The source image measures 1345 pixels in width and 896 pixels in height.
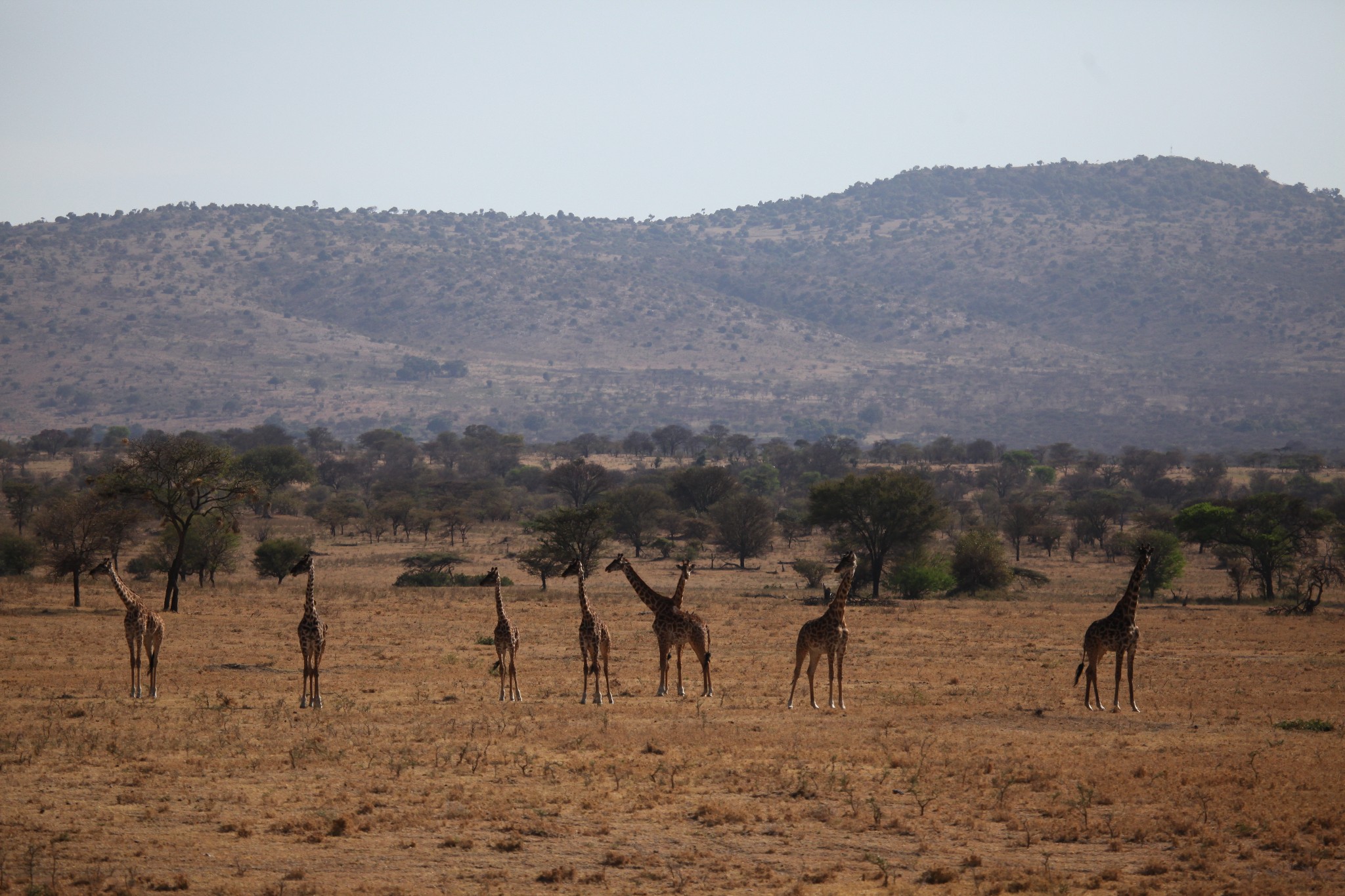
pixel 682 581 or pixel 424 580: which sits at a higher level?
pixel 682 581

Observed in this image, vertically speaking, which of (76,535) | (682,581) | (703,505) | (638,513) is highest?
(682,581)

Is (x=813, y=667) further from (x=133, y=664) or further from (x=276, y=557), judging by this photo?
(x=276, y=557)

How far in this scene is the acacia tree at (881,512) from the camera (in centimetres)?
5038

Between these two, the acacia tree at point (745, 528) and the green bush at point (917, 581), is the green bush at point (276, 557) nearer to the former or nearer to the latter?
the acacia tree at point (745, 528)

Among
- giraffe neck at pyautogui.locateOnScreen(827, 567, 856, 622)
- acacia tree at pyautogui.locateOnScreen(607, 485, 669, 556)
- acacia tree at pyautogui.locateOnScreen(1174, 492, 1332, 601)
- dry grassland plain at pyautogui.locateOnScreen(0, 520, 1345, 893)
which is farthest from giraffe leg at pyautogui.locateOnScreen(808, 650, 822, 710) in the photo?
acacia tree at pyautogui.locateOnScreen(607, 485, 669, 556)

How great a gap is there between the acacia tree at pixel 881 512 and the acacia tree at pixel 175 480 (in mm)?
24373

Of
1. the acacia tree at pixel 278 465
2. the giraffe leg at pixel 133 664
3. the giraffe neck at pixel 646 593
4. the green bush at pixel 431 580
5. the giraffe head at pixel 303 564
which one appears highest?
the acacia tree at pixel 278 465

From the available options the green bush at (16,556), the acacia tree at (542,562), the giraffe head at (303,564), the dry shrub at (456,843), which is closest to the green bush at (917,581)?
the acacia tree at (542,562)

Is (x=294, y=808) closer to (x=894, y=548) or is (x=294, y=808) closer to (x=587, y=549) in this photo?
(x=587, y=549)

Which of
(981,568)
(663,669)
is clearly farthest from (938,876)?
(981,568)

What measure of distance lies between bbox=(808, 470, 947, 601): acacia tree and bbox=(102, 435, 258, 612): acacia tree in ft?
80.0

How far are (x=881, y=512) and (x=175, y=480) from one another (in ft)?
91.2

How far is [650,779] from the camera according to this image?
48.3 ft

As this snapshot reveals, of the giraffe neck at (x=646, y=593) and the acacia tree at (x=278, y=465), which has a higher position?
the acacia tree at (x=278, y=465)
